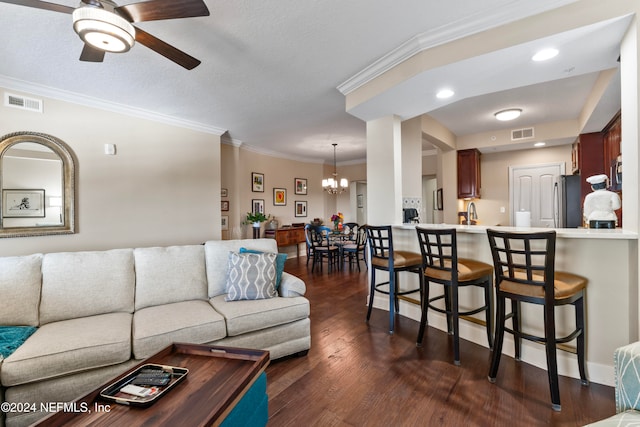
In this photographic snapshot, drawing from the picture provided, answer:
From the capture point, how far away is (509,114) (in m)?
4.27

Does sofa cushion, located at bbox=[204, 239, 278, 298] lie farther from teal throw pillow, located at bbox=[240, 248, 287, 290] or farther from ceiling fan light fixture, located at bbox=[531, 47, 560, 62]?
ceiling fan light fixture, located at bbox=[531, 47, 560, 62]

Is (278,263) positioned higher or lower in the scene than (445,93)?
lower

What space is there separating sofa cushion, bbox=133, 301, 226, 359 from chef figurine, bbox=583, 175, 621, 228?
304 cm

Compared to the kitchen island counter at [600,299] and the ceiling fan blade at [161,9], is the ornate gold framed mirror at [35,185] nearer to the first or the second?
the ceiling fan blade at [161,9]

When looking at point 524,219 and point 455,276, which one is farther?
point 524,219

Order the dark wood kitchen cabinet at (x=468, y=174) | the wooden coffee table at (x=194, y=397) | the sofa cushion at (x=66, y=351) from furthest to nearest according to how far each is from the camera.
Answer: the dark wood kitchen cabinet at (x=468, y=174), the sofa cushion at (x=66, y=351), the wooden coffee table at (x=194, y=397)

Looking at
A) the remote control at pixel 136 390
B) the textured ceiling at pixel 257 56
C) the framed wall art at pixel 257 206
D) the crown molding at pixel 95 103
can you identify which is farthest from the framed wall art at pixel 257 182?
the remote control at pixel 136 390

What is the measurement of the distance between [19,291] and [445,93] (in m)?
4.07

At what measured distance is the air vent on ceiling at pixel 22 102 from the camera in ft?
10.1

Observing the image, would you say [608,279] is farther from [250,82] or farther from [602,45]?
[250,82]

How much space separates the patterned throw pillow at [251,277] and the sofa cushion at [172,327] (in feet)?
0.89

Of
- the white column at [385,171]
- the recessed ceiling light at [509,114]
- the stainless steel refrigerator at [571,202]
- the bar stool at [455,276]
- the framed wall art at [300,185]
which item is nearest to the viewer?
the bar stool at [455,276]

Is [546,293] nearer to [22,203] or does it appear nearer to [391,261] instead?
[391,261]

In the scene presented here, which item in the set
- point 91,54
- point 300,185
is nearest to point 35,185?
point 91,54
